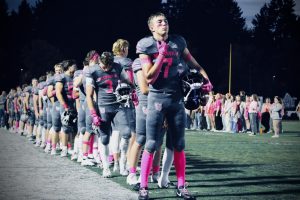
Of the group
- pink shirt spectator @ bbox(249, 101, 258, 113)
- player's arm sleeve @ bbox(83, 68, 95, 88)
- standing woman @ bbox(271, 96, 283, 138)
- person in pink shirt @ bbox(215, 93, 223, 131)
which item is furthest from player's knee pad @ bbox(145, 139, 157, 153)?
person in pink shirt @ bbox(215, 93, 223, 131)

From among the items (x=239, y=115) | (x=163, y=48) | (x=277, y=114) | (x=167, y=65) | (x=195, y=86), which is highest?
(x=163, y=48)

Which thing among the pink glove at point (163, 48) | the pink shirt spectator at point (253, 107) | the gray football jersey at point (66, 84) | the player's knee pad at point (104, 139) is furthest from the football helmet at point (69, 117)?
the pink shirt spectator at point (253, 107)

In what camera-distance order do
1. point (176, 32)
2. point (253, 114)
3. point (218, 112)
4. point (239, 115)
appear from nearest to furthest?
point (253, 114) < point (239, 115) < point (218, 112) < point (176, 32)

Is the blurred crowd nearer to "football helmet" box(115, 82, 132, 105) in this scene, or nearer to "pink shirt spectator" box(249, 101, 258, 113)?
"pink shirt spectator" box(249, 101, 258, 113)

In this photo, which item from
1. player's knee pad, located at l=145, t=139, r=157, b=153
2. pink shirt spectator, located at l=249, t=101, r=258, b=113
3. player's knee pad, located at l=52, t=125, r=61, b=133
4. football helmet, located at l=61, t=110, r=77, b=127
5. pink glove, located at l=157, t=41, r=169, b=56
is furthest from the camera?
pink shirt spectator, located at l=249, t=101, r=258, b=113

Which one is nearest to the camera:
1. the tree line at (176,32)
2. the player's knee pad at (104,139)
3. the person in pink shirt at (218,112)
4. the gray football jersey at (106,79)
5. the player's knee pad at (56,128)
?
the player's knee pad at (104,139)

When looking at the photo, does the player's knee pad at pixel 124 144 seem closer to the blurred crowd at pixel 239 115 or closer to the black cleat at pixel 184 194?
the black cleat at pixel 184 194

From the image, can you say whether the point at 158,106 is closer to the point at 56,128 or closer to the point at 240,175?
the point at 240,175

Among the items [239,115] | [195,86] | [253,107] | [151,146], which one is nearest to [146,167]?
[151,146]

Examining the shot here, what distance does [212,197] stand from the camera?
7.41 m

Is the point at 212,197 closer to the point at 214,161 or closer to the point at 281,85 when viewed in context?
the point at 214,161

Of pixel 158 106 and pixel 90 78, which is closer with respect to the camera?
pixel 158 106

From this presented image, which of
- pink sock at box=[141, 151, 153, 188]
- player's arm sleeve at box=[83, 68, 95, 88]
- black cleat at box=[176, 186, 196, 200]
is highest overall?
player's arm sleeve at box=[83, 68, 95, 88]

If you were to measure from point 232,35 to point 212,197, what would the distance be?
224 ft
